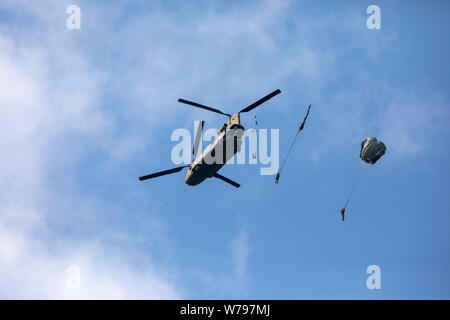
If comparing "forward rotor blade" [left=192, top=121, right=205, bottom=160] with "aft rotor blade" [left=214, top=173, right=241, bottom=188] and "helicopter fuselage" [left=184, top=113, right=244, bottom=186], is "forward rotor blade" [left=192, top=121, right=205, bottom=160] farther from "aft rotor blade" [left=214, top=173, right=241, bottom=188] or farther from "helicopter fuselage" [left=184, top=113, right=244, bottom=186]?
"aft rotor blade" [left=214, top=173, right=241, bottom=188]

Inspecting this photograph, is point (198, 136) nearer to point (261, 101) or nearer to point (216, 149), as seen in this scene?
point (216, 149)

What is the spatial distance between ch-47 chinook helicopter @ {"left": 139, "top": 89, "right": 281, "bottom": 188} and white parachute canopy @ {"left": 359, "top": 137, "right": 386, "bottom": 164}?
8488mm

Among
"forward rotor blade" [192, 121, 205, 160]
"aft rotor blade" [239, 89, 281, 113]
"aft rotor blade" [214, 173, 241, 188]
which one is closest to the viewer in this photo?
"aft rotor blade" [239, 89, 281, 113]

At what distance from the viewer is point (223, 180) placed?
41.9 metres

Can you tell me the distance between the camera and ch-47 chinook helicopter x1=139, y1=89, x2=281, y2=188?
36.6 m

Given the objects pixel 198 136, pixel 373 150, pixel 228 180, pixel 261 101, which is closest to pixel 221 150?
pixel 198 136

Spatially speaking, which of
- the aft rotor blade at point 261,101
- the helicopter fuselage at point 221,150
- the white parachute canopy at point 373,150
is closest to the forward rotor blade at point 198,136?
the helicopter fuselage at point 221,150

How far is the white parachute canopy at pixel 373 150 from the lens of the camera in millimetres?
35938

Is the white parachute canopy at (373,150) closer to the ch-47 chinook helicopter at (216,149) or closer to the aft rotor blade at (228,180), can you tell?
the ch-47 chinook helicopter at (216,149)

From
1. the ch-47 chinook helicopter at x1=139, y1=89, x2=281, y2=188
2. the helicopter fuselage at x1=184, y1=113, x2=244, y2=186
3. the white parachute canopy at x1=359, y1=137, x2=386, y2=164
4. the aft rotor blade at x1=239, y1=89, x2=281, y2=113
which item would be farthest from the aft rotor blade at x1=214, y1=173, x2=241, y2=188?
the white parachute canopy at x1=359, y1=137, x2=386, y2=164
